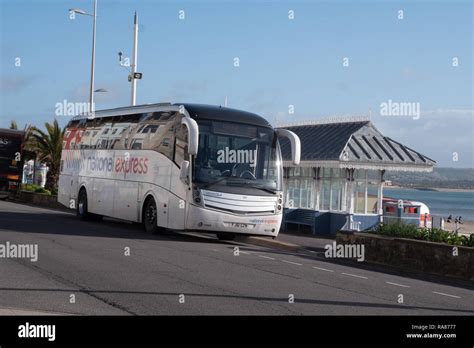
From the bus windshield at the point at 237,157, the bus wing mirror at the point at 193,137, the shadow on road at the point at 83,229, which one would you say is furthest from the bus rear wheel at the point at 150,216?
the bus wing mirror at the point at 193,137

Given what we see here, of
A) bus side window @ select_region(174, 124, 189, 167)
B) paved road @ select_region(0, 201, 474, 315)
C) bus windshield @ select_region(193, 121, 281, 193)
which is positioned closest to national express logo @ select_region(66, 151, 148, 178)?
bus side window @ select_region(174, 124, 189, 167)

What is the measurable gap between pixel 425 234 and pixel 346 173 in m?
9.31

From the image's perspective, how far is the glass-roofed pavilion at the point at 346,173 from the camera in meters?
26.8

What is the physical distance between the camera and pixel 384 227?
19203 mm

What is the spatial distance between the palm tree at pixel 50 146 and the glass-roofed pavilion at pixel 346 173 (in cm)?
2245

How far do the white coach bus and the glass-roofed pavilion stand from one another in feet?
18.0

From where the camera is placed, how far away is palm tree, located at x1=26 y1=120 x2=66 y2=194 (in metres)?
47.7

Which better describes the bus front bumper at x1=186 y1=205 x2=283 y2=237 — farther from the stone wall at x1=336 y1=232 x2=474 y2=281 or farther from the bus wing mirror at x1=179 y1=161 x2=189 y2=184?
the stone wall at x1=336 y1=232 x2=474 y2=281

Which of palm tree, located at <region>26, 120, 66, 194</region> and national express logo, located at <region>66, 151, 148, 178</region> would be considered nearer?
national express logo, located at <region>66, 151, 148, 178</region>

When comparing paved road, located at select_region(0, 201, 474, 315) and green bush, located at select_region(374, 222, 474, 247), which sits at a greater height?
green bush, located at select_region(374, 222, 474, 247)

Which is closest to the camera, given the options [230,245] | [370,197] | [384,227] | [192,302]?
[192,302]

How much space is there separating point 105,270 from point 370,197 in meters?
16.8
